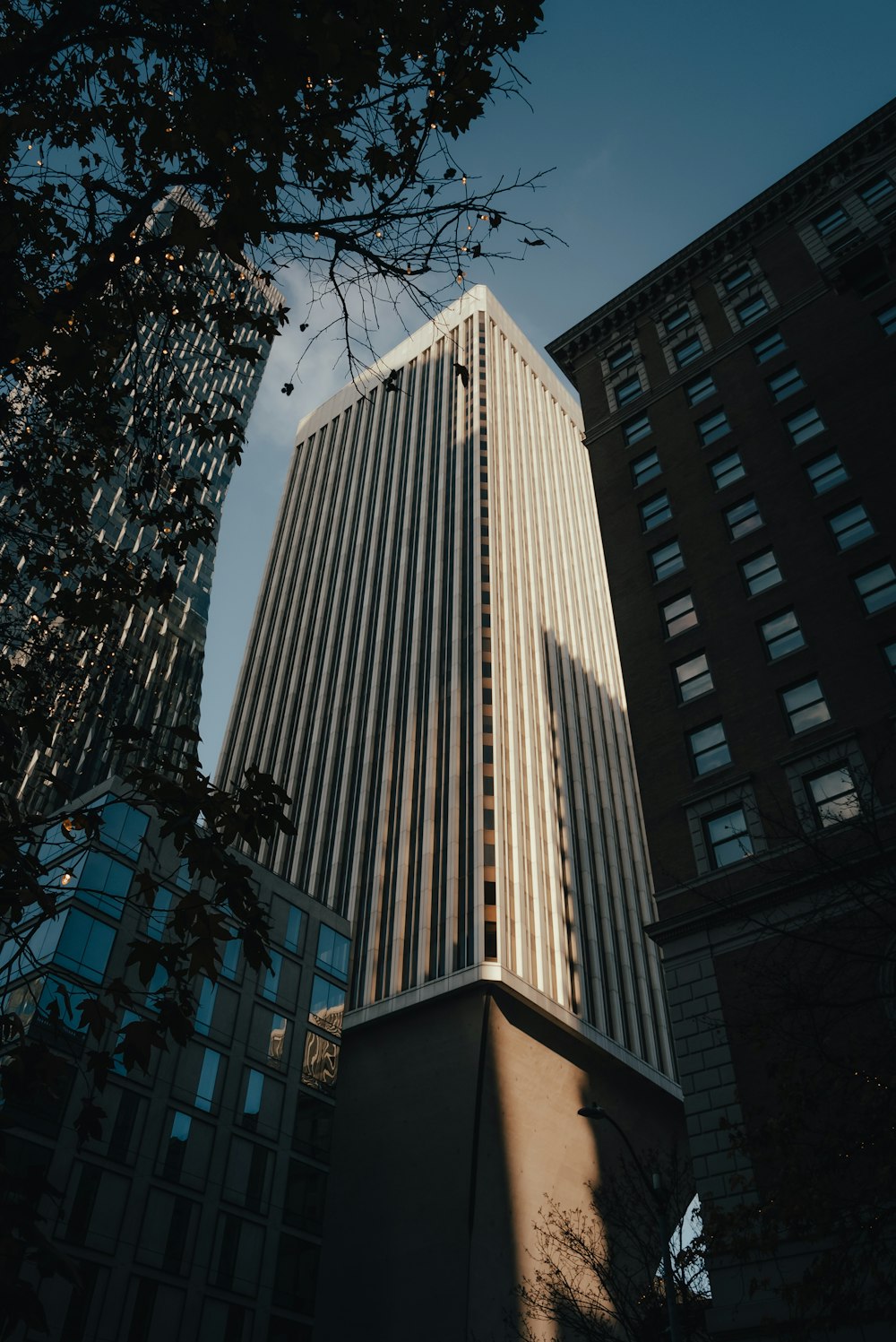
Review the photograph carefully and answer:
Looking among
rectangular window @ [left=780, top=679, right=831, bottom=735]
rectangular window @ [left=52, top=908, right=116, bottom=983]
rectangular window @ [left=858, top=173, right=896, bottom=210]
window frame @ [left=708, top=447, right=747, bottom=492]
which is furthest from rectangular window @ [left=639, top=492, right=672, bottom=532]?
rectangular window @ [left=52, top=908, right=116, bottom=983]

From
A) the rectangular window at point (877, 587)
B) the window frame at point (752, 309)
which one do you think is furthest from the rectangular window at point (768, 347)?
the rectangular window at point (877, 587)

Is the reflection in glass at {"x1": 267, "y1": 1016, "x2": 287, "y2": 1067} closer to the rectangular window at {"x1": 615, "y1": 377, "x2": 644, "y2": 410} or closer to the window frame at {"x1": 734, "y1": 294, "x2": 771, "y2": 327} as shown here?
the rectangular window at {"x1": 615, "y1": 377, "x2": 644, "y2": 410}

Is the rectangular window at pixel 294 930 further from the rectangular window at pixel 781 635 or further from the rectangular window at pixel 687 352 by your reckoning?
the rectangular window at pixel 687 352

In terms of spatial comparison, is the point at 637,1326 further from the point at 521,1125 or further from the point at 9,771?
the point at 9,771

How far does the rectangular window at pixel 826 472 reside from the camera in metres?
Result: 32.0

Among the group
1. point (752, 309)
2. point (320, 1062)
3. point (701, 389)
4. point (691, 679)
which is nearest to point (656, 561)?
point (691, 679)

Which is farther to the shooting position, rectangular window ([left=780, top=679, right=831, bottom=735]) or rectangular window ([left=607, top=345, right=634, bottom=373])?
rectangular window ([left=607, top=345, right=634, bottom=373])

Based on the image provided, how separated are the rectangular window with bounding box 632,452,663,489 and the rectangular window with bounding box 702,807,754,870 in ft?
53.7

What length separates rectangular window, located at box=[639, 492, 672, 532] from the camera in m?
36.7

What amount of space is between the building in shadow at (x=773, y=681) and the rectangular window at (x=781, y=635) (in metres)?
0.08

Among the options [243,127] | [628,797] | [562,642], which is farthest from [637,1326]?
[562,642]

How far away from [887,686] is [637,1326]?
21851 millimetres

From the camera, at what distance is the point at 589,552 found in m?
95.1

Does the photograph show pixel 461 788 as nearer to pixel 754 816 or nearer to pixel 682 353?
pixel 682 353
